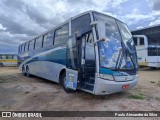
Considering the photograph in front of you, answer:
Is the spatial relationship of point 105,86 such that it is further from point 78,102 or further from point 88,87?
point 78,102

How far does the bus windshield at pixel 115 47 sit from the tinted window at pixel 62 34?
1981 mm

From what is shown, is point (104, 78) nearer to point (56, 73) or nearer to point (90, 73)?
point (90, 73)

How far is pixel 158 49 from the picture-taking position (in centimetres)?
1991

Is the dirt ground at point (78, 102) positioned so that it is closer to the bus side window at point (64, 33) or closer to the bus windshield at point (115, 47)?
the bus windshield at point (115, 47)

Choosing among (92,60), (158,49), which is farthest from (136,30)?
(92,60)

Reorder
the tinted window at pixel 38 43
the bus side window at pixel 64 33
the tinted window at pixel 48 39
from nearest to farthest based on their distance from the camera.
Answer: the bus side window at pixel 64 33 < the tinted window at pixel 48 39 < the tinted window at pixel 38 43

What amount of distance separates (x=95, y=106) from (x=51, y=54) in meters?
4.51

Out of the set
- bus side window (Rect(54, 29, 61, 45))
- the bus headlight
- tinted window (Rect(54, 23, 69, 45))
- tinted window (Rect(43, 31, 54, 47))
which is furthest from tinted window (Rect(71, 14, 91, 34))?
tinted window (Rect(43, 31, 54, 47))

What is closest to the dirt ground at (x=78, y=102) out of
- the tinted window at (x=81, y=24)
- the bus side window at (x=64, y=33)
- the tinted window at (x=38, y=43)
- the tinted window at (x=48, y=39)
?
the bus side window at (x=64, y=33)

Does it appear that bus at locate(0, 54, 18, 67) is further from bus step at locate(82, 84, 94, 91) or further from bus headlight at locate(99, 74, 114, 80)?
bus headlight at locate(99, 74, 114, 80)

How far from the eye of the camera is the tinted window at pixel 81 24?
6.43m

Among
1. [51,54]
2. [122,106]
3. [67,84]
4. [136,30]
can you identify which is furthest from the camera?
[136,30]

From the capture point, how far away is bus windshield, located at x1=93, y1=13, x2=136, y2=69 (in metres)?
5.79

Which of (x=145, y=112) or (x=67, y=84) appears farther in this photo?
(x=67, y=84)
